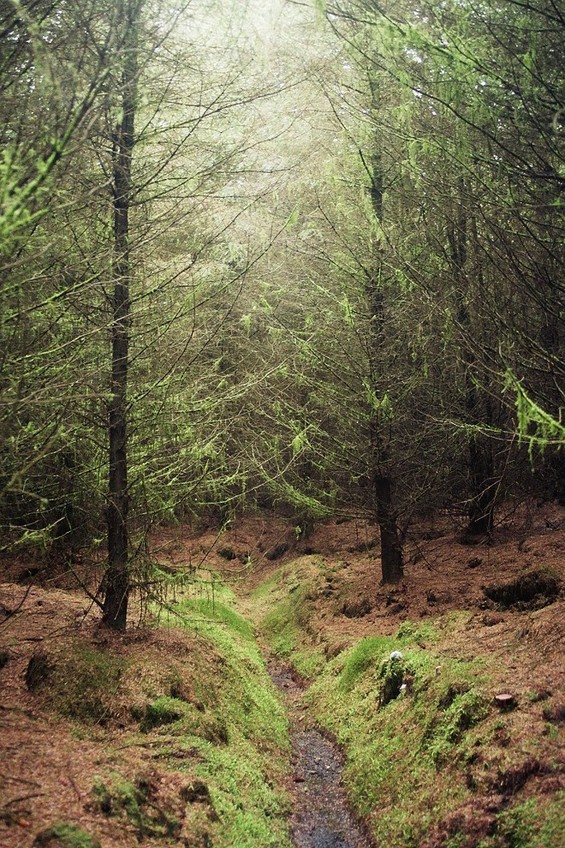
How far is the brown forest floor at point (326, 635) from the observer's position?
4703 millimetres

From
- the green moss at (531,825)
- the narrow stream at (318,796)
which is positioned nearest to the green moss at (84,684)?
the narrow stream at (318,796)

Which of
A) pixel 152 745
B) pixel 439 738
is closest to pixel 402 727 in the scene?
pixel 439 738

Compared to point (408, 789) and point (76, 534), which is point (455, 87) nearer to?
point (408, 789)

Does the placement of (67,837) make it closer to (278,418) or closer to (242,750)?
(242,750)

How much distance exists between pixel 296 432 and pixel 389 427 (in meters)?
1.56

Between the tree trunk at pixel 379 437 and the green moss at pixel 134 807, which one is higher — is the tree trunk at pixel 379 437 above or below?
above

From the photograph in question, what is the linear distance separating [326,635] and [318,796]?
3.89 m

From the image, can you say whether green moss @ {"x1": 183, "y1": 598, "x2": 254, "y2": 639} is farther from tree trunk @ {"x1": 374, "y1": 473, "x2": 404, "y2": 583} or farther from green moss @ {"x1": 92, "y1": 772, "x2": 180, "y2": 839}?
green moss @ {"x1": 92, "y1": 772, "x2": 180, "y2": 839}

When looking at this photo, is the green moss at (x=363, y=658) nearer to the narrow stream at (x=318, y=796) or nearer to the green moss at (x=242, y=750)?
the narrow stream at (x=318, y=796)

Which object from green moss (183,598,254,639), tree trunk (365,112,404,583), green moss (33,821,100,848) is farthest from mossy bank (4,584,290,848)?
tree trunk (365,112,404,583)

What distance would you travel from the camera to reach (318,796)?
7012 mm

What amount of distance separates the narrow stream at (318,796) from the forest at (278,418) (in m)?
0.06

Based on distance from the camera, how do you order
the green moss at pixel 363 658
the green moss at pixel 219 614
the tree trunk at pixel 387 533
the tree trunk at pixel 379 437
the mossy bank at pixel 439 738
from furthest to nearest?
the green moss at pixel 219 614 < the tree trunk at pixel 387 533 < the tree trunk at pixel 379 437 < the green moss at pixel 363 658 < the mossy bank at pixel 439 738

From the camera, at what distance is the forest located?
204 inches
